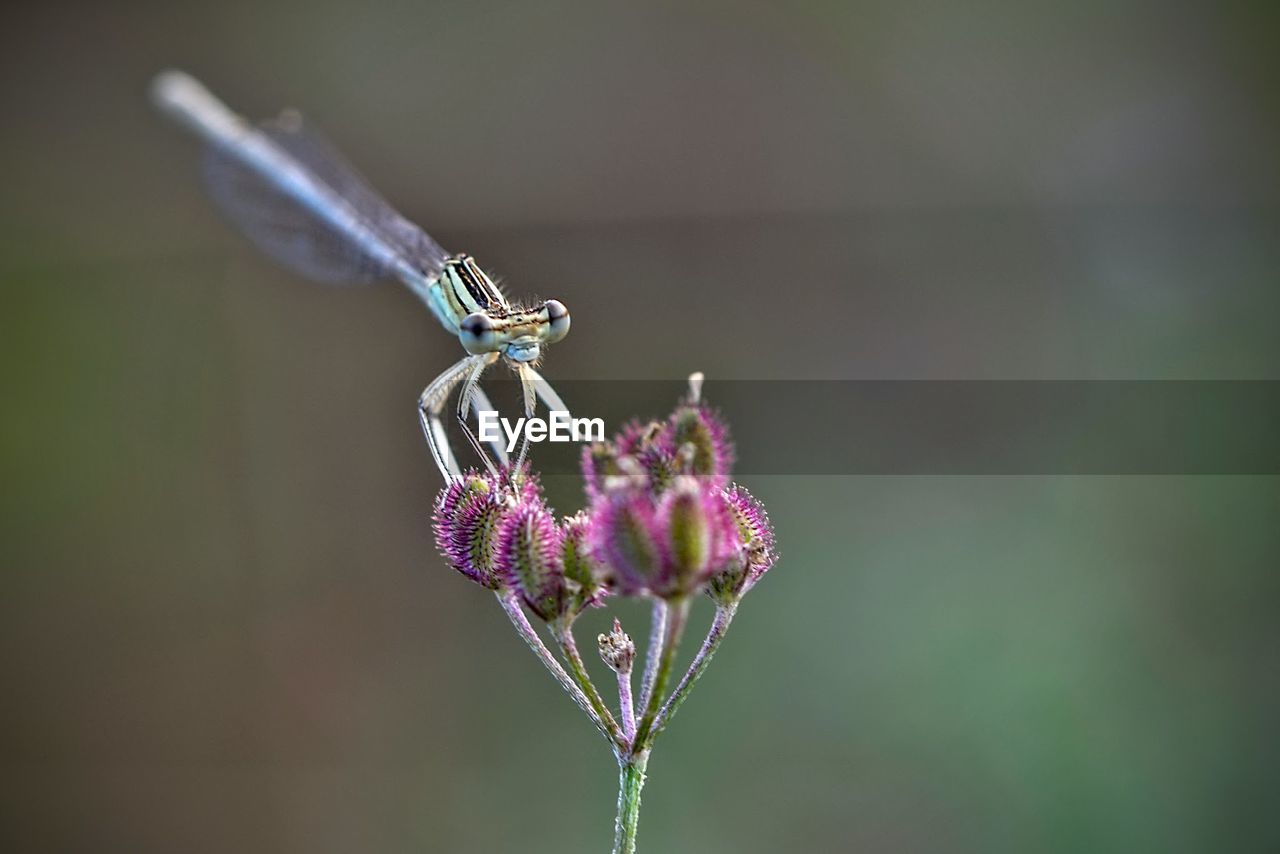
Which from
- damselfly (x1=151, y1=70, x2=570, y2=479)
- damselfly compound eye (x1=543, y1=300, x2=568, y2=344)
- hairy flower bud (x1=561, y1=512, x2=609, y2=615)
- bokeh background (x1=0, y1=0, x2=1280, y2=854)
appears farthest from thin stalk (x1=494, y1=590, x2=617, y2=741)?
bokeh background (x1=0, y1=0, x2=1280, y2=854)

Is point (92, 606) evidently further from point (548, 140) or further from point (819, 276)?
point (819, 276)

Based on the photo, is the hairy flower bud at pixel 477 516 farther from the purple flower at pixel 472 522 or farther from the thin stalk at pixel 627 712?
the thin stalk at pixel 627 712

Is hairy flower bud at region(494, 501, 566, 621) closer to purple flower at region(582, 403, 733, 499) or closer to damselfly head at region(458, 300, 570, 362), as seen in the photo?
purple flower at region(582, 403, 733, 499)

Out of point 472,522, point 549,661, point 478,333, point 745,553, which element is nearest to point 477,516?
point 472,522

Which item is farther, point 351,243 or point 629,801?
point 351,243

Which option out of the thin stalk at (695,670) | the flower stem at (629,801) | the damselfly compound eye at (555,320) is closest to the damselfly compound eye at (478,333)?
the damselfly compound eye at (555,320)

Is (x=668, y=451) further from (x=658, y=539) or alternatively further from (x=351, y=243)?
(x=351, y=243)

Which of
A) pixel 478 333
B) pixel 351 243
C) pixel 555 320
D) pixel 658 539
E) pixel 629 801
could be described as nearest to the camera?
pixel 658 539

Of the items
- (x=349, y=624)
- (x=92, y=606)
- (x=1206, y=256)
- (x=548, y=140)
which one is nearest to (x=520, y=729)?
(x=349, y=624)
